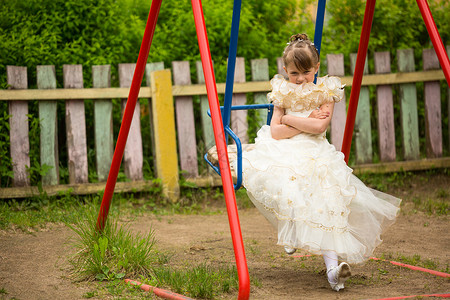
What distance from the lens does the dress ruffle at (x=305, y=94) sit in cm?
299

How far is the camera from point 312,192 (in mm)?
2777

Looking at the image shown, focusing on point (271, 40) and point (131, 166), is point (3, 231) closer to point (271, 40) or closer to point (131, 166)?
point (131, 166)

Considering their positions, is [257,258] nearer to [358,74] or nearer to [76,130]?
[358,74]

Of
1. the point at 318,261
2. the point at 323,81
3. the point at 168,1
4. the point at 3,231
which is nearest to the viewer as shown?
the point at 323,81

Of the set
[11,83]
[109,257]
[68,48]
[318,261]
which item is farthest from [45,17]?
[318,261]

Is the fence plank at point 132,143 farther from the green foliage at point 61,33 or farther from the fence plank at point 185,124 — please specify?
the fence plank at point 185,124

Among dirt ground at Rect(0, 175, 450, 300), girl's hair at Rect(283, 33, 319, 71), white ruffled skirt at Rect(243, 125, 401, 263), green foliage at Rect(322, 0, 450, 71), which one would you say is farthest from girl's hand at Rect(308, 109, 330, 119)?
green foliage at Rect(322, 0, 450, 71)

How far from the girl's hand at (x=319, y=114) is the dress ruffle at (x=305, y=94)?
55 mm

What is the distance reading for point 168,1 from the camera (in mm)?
6016

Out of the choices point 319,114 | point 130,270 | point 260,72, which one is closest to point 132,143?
point 260,72

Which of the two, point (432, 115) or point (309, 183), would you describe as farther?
point (432, 115)

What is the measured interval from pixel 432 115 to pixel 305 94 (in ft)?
11.4

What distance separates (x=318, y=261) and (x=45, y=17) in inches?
137

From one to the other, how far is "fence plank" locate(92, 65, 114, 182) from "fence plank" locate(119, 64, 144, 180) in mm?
140
